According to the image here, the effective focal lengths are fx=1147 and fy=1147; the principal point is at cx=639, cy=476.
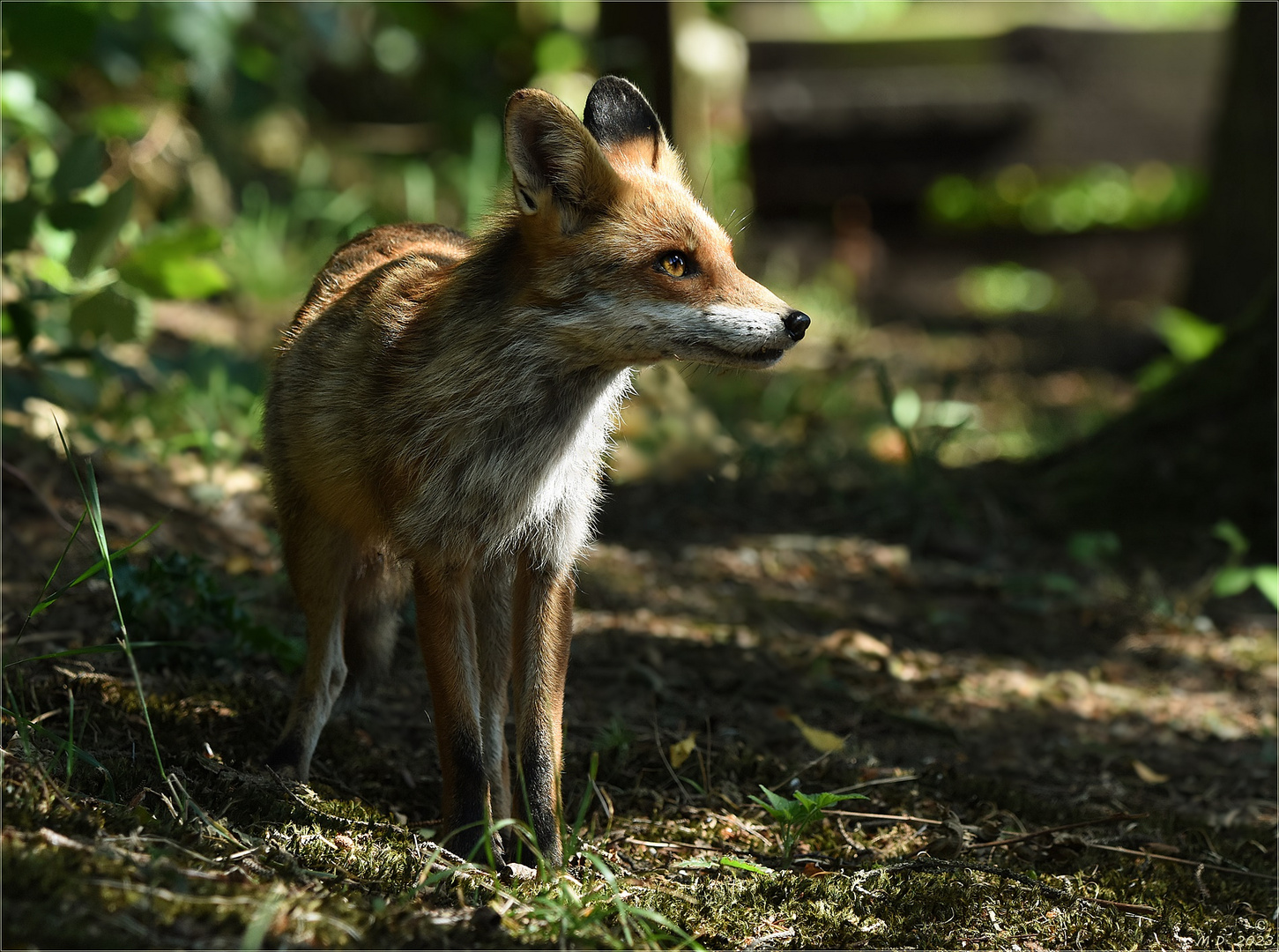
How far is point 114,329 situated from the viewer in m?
4.78

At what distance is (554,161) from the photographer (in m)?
3.32

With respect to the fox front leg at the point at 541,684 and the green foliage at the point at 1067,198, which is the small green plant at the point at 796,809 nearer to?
the fox front leg at the point at 541,684

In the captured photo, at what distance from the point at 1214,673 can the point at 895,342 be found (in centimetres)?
632

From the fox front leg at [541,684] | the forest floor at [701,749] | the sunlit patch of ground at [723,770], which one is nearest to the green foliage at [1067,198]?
the forest floor at [701,749]

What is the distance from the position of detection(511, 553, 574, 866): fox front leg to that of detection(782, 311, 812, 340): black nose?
3.31ft

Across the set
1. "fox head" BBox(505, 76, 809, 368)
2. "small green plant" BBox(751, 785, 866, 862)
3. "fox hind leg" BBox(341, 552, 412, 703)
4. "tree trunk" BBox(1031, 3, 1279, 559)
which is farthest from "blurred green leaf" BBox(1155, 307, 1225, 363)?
"fox hind leg" BBox(341, 552, 412, 703)

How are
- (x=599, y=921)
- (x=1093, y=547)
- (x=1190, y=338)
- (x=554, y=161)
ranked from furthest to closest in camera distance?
(x=1190, y=338), (x=1093, y=547), (x=554, y=161), (x=599, y=921)

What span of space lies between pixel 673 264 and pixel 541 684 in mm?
1309

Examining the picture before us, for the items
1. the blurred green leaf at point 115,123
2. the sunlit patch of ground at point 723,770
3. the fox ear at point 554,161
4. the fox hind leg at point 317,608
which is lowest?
the sunlit patch of ground at point 723,770

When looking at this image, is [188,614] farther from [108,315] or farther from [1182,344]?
[1182,344]

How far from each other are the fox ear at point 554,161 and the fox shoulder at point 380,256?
1.97 feet

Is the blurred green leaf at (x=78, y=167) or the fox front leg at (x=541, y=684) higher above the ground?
the blurred green leaf at (x=78, y=167)

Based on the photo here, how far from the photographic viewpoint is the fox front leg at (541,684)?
11.2 ft

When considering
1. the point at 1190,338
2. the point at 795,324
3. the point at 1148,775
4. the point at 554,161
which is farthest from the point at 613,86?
the point at 1190,338
